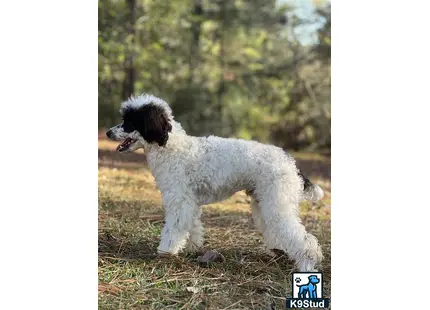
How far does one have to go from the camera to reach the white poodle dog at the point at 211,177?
14.4 ft

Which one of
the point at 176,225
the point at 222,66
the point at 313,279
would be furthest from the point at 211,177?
the point at 222,66

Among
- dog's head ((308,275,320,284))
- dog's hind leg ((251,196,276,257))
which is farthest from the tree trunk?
dog's head ((308,275,320,284))

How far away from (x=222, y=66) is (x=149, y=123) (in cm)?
497

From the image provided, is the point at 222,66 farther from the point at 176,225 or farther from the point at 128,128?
the point at 176,225

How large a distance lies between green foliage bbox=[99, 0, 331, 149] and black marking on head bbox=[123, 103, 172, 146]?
0.35m

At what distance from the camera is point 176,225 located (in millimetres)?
4516

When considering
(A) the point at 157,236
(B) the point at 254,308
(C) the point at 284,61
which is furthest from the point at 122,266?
(C) the point at 284,61

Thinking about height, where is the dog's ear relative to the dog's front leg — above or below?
above

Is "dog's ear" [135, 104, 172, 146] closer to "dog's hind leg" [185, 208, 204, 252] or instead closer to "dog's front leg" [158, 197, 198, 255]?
"dog's front leg" [158, 197, 198, 255]

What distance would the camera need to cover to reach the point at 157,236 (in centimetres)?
493

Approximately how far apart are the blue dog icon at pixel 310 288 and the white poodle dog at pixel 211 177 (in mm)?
87

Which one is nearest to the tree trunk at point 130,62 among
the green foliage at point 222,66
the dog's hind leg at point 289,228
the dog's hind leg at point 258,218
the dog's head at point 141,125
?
the green foliage at point 222,66

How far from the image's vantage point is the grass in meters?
4.06
